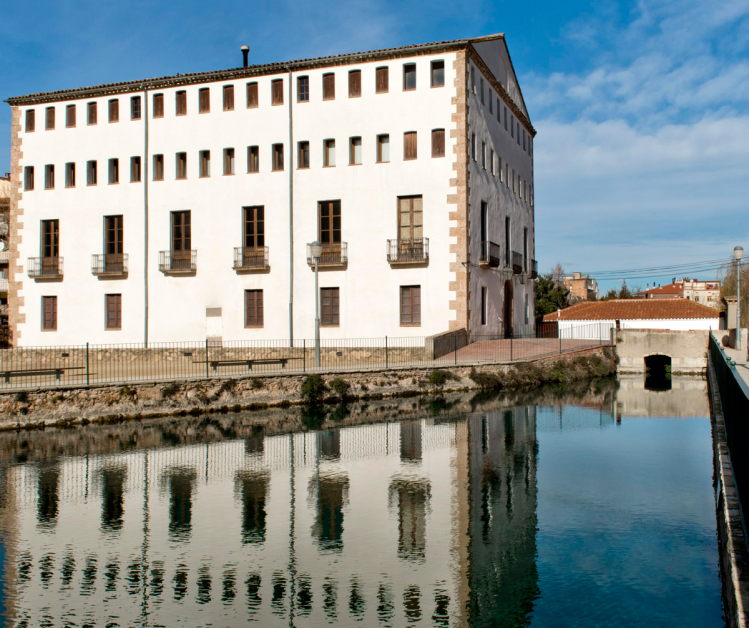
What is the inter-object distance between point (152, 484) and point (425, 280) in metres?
18.6

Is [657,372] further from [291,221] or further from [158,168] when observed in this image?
[158,168]

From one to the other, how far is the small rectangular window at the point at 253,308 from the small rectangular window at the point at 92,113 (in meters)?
11.6

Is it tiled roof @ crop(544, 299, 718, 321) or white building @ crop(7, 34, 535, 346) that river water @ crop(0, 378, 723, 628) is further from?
tiled roof @ crop(544, 299, 718, 321)

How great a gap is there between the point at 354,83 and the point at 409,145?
12.0 feet

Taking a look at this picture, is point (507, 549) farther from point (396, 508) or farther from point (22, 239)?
point (22, 239)

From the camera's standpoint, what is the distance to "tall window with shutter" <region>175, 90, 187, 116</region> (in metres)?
32.2

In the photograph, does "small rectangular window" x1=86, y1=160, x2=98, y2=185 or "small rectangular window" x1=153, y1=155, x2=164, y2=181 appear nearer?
"small rectangular window" x1=153, y1=155, x2=164, y2=181

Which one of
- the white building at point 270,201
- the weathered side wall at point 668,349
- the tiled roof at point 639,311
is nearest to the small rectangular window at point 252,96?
the white building at point 270,201

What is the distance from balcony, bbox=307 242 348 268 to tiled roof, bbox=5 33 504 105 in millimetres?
7841

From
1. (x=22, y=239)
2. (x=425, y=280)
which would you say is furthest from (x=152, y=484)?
(x=22, y=239)

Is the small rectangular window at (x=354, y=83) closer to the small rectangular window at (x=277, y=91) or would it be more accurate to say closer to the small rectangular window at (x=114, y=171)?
the small rectangular window at (x=277, y=91)

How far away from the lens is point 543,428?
17.4 metres

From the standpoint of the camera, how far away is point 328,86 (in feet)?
→ 99.2

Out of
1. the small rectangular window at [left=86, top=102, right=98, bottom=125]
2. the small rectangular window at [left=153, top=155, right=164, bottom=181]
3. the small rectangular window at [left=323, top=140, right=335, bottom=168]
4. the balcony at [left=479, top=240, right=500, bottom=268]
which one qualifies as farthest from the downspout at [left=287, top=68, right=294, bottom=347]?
the small rectangular window at [left=86, top=102, right=98, bottom=125]
